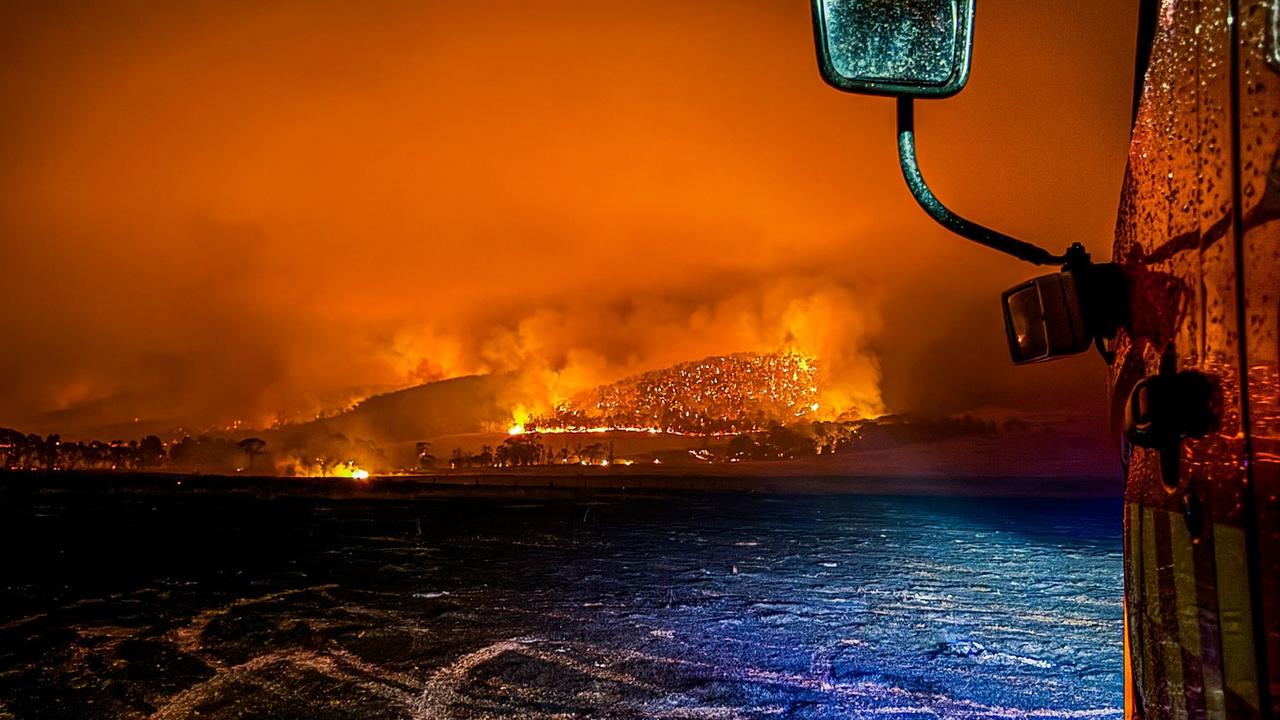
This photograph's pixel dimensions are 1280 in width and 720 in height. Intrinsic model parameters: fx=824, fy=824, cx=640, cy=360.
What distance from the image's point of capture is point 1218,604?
1.08m

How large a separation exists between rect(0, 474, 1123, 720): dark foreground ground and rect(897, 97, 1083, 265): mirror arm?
3.10 meters

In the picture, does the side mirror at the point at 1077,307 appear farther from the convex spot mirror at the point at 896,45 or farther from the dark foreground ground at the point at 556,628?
the dark foreground ground at the point at 556,628

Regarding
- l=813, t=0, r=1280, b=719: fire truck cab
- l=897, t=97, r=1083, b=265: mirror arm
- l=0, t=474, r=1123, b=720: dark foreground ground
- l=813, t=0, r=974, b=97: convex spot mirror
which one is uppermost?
l=813, t=0, r=974, b=97: convex spot mirror

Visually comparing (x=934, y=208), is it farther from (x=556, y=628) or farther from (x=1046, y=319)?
(x=556, y=628)

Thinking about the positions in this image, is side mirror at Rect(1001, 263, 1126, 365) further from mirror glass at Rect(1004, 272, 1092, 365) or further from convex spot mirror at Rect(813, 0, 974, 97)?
convex spot mirror at Rect(813, 0, 974, 97)

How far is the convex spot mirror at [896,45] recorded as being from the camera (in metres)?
1.88

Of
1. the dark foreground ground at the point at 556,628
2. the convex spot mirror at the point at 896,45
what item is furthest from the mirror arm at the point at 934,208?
the dark foreground ground at the point at 556,628

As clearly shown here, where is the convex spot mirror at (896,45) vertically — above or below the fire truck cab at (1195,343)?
above

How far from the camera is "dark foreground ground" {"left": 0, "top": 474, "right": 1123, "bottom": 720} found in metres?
4.53

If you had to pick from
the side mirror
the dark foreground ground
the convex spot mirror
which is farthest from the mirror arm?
the dark foreground ground

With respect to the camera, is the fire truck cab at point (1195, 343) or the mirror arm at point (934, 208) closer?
the fire truck cab at point (1195, 343)

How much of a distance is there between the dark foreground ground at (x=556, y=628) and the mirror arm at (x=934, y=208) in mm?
3102

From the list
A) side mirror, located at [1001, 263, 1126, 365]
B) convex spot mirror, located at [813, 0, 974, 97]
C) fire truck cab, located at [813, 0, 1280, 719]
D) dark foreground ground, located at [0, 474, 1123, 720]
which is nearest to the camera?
fire truck cab, located at [813, 0, 1280, 719]

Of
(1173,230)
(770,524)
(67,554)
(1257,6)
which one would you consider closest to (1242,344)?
(1173,230)
